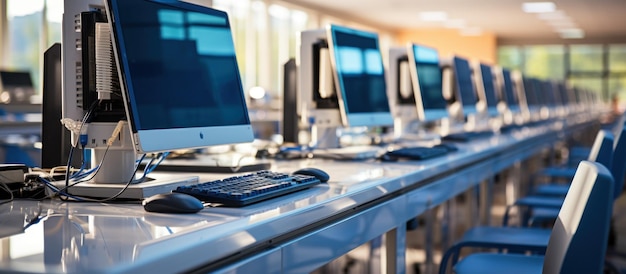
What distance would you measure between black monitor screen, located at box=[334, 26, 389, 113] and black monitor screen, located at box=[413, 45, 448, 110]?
739 millimetres

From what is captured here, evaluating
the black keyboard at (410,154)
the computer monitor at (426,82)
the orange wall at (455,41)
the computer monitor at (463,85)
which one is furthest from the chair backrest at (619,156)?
the orange wall at (455,41)

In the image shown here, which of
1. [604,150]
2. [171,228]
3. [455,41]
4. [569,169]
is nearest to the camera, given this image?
[171,228]

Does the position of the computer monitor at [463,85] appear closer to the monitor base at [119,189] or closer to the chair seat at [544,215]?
the chair seat at [544,215]

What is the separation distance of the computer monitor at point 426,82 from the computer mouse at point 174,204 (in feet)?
9.21

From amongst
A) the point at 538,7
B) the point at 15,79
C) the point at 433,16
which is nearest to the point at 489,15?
the point at 433,16

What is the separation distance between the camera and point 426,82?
167 inches

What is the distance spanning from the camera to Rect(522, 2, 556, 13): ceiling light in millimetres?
13228

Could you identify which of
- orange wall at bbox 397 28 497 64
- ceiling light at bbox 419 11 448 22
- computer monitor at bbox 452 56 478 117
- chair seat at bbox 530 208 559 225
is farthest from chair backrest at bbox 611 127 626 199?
orange wall at bbox 397 28 497 64

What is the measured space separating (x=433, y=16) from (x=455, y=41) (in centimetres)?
350

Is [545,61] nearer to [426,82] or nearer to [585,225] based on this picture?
[426,82]

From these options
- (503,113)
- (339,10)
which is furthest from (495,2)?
(503,113)

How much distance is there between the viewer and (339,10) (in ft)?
48.9

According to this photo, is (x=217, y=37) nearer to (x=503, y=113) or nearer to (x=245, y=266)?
(x=245, y=266)

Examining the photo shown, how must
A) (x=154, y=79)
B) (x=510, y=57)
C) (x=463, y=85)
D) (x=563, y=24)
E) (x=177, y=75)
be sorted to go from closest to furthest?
1. (x=154, y=79)
2. (x=177, y=75)
3. (x=463, y=85)
4. (x=563, y=24)
5. (x=510, y=57)
